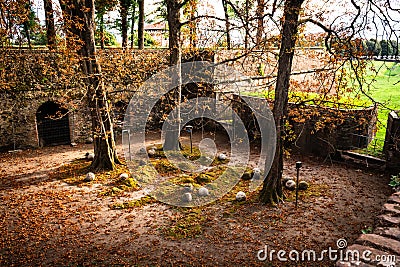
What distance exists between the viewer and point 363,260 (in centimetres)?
362

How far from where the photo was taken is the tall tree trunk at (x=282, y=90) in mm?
6758

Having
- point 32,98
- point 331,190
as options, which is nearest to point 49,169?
point 32,98

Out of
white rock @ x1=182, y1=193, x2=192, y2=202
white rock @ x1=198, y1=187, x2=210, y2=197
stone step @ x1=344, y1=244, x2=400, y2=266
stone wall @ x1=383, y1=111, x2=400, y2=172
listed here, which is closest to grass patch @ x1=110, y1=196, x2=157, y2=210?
white rock @ x1=182, y1=193, x2=192, y2=202

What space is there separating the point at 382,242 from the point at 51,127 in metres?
11.7

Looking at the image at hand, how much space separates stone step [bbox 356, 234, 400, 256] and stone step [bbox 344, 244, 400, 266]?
8 centimetres

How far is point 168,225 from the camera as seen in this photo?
675 centimetres

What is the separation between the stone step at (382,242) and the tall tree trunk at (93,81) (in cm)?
716

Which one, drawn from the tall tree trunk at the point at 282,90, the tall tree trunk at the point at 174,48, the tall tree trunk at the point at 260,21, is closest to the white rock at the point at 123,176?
the tall tree trunk at the point at 174,48

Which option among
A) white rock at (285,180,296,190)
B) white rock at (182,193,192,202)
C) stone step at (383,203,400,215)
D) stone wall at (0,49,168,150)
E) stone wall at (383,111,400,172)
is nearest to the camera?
stone step at (383,203,400,215)

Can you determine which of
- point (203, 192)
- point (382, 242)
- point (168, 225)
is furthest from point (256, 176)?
point (382, 242)

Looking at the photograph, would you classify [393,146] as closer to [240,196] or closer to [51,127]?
[240,196]

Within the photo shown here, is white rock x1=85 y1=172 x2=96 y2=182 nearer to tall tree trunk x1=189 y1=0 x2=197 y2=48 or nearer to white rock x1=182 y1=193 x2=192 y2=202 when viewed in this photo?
white rock x1=182 y1=193 x2=192 y2=202

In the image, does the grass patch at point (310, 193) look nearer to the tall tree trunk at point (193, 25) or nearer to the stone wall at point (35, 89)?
the tall tree trunk at point (193, 25)

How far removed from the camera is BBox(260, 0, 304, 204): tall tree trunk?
6758 mm
